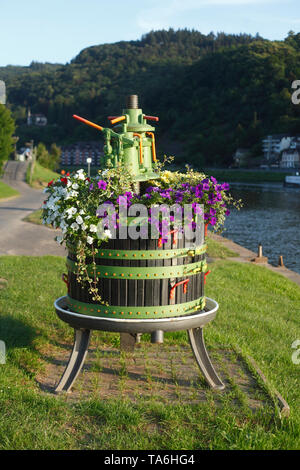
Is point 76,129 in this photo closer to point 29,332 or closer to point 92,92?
point 92,92

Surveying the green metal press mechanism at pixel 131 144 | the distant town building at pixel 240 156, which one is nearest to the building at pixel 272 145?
the distant town building at pixel 240 156

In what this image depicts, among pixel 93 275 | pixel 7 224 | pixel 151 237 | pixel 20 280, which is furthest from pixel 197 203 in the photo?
pixel 7 224

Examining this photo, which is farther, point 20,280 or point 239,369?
point 20,280

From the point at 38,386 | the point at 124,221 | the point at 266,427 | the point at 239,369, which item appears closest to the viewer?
the point at 266,427

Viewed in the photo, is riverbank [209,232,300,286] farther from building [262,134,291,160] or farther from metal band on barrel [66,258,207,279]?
building [262,134,291,160]

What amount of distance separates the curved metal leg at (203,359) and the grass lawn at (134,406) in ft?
0.48

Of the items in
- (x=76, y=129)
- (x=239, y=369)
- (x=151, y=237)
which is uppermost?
(x=76, y=129)

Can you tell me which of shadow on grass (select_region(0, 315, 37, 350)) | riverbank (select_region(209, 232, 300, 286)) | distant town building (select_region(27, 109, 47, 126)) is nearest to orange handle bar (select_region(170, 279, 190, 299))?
shadow on grass (select_region(0, 315, 37, 350))

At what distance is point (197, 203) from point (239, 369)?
63.0 inches

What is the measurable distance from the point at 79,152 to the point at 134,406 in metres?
120

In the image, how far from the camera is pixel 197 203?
4172mm

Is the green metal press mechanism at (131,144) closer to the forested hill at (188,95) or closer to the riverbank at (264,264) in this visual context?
the riverbank at (264,264)

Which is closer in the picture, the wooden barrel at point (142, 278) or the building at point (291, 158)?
the wooden barrel at point (142, 278)

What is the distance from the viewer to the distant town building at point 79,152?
122 metres
